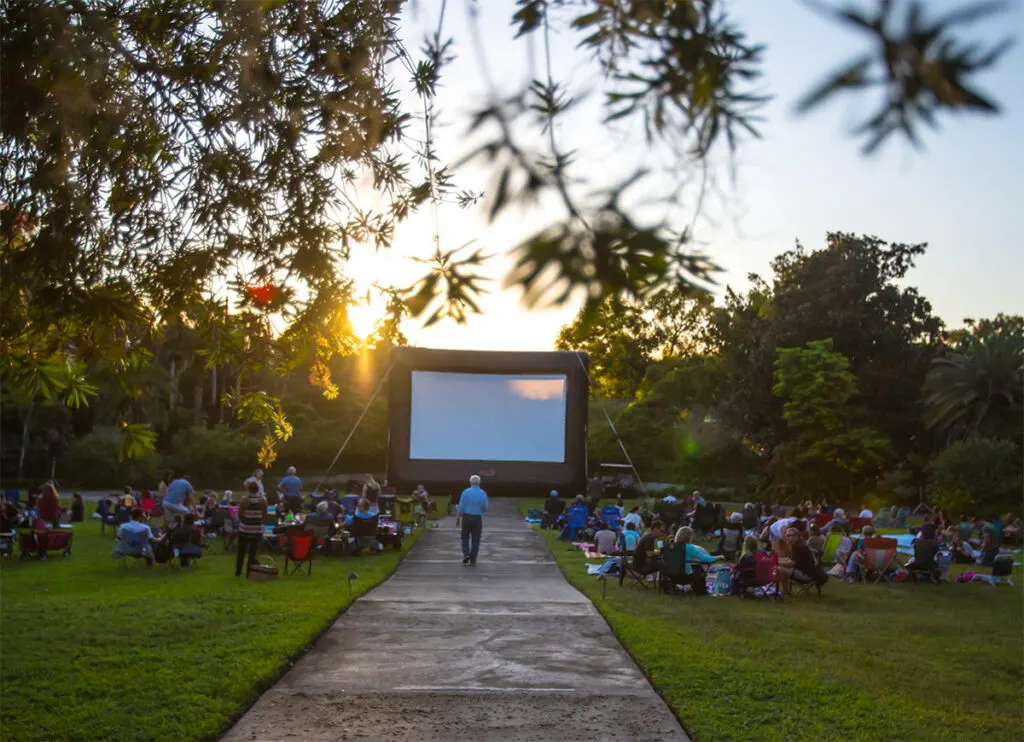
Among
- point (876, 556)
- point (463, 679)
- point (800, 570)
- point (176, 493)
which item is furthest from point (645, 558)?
point (176, 493)

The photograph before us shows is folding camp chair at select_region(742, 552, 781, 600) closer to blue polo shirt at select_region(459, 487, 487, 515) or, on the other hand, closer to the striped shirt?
blue polo shirt at select_region(459, 487, 487, 515)

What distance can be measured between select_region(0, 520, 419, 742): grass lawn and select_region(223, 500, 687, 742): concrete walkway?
0.34 m

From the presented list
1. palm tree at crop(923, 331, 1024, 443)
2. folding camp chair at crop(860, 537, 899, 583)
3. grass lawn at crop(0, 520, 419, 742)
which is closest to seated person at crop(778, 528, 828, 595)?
folding camp chair at crop(860, 537, 899, 583)

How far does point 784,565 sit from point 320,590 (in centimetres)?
671

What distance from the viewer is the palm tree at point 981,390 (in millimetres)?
45844

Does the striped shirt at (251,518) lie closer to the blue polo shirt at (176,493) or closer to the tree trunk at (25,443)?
the blue polo shirt at (176,493)

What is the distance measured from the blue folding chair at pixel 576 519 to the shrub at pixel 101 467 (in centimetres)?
2574

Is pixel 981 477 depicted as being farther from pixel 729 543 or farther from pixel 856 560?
pixel 856 560

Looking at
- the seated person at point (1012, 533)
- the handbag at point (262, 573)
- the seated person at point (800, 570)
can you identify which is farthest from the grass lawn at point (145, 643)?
the seated person at point (1012, 533)

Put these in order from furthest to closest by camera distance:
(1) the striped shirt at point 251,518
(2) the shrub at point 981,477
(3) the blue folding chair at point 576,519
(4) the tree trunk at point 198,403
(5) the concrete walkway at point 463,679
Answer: (4) the tree trunk at point 198,403 → (2) the shrub at point 981,477 → (3) the blue folding chair at point 576,519 → (1) the striped shirt at point 251,518 → (5) the concrete walkway at point 463,679

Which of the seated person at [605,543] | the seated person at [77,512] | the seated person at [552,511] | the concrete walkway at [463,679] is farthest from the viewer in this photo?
the seated person at [552,511]

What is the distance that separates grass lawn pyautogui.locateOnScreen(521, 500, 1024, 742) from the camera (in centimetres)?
795

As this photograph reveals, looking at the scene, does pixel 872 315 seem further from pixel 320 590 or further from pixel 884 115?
pixel 884 115

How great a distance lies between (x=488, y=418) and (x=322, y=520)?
23.6ft
